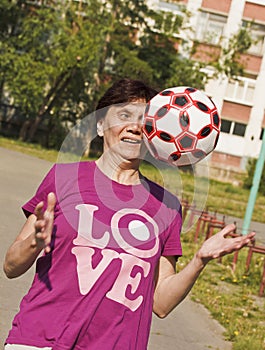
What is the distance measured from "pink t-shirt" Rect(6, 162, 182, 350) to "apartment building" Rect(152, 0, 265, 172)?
126ft

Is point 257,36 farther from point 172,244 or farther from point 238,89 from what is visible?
point 172,244

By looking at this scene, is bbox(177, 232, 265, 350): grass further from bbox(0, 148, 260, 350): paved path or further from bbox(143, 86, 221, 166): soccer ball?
bbox(143, 86, 221, 166): soccer ball

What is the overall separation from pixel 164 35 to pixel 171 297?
109 ft

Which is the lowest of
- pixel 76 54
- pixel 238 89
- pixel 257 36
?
pixel 76 54

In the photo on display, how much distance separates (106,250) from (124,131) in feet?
1.56

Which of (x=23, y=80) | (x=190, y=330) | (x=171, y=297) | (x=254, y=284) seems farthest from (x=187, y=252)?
(x=23, y=80)

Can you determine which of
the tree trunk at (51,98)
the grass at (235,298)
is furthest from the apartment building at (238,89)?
the grass at (235,298)

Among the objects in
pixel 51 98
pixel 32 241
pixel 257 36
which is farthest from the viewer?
pixel 257 36

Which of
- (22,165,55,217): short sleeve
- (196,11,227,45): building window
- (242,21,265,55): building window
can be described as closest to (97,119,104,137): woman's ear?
(22,165,55,217): short sleeve

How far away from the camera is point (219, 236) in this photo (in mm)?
2969

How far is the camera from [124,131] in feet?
10.1

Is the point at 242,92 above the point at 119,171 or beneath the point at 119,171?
above

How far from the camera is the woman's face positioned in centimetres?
308

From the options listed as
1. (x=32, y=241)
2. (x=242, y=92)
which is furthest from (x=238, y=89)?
(x=32, y=241)
